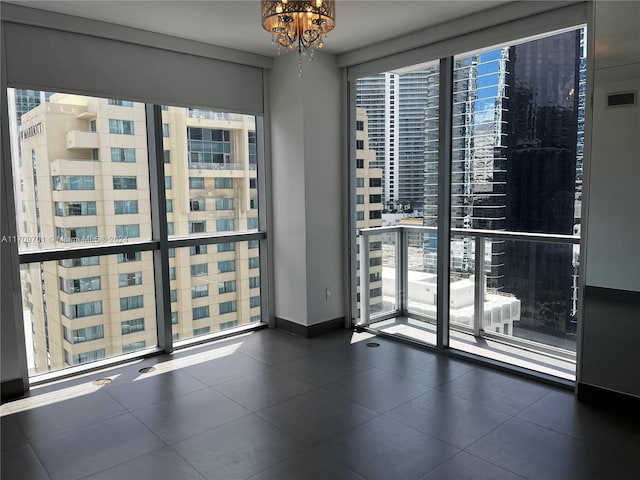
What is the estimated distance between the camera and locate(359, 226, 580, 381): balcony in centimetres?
368

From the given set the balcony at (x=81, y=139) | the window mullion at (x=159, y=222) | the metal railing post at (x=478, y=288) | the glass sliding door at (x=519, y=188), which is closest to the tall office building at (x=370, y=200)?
the glass sliding door at (x=519, y=188)

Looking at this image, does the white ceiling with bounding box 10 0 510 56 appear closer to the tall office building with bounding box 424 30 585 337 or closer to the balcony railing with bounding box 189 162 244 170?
the tall office building with bounding box 424 30 585 337

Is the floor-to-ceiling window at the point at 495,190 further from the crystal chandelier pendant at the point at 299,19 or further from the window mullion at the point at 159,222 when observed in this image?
the window mullion at the point at 159,222

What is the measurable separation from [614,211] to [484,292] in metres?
1.42

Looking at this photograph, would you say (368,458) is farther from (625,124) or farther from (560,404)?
(625,124)

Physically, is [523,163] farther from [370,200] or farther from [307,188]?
[307,188]

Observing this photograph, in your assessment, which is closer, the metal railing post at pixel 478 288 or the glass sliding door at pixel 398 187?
the metal railing post at pixel 478 288

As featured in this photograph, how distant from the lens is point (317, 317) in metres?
4.79

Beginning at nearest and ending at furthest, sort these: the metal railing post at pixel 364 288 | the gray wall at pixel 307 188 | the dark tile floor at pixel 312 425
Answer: the dark tile floor at pixel 312 425 → the gray wall at pixel 307 188 → the metal railing post at pixel 364 288

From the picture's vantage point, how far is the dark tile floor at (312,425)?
2.49m

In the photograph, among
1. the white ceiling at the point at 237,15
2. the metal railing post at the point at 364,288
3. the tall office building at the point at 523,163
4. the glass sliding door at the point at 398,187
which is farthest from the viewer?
the metal railing post at the point at 364,288

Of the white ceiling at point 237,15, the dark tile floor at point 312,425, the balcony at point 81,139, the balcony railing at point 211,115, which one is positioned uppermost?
the white ceiling at point 237,15

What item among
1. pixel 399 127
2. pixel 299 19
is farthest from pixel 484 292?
pixel 299 19

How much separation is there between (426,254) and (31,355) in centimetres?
349
